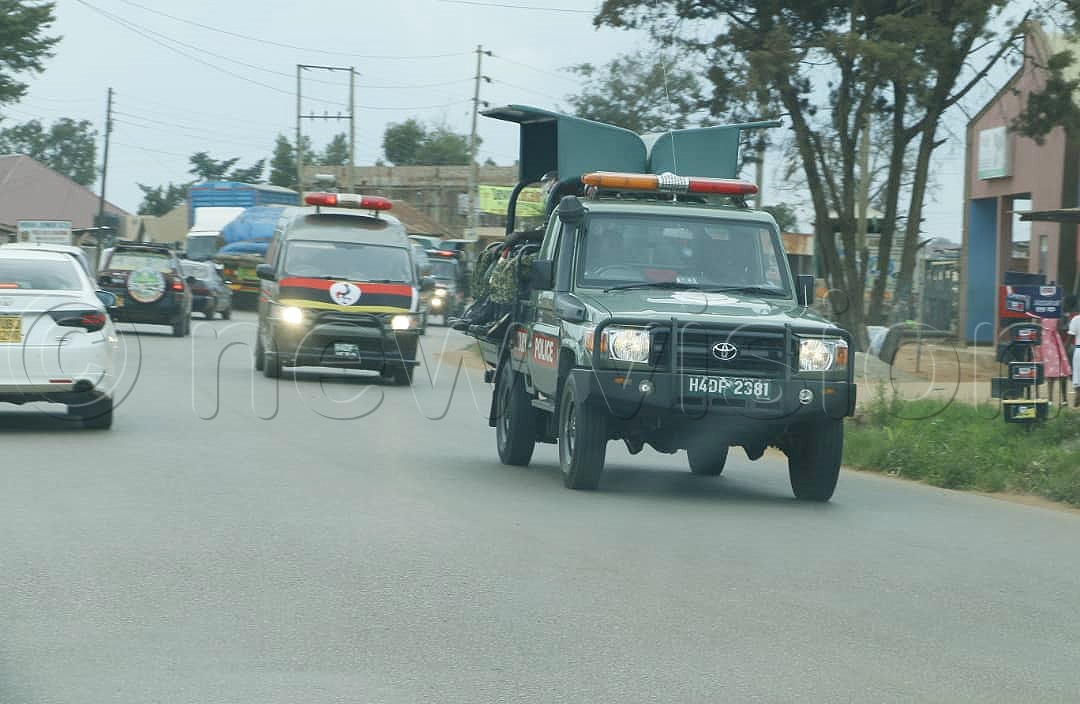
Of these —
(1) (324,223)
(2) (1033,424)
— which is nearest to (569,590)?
(2) (1033,424)

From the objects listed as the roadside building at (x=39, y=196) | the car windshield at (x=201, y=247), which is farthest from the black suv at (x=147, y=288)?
the roadside building at (x=39, y=196)

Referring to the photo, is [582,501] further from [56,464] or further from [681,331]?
[56,464]

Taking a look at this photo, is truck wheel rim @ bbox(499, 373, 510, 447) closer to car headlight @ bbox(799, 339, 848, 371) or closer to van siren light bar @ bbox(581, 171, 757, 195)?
van siren light bar @ bbox(581, 171, 757, 195)

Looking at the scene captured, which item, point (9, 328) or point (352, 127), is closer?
point (9, 328)

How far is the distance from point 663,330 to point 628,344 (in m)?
0.26

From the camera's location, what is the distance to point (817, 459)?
1196cm

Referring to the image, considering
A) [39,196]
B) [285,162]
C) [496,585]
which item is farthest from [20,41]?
[285,162]

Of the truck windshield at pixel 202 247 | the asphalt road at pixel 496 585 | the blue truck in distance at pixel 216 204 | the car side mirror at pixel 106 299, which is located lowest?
the asphalt road at pixel 496 585

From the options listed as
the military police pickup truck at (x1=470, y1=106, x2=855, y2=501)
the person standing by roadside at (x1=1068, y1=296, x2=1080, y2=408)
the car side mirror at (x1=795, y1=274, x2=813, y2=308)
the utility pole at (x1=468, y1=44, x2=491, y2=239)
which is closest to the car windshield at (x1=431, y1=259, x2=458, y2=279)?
the utility pole at (x1=468, y1=44, x2=491, y2=239)

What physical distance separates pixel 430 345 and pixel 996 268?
13.9 m

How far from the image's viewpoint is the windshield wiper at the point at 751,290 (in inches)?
490

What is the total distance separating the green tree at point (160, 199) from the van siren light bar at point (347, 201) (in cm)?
12815

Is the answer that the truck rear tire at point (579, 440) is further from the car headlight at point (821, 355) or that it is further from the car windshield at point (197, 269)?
the car windshield at point (197, 269)

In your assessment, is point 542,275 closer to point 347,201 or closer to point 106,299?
point 106,299
